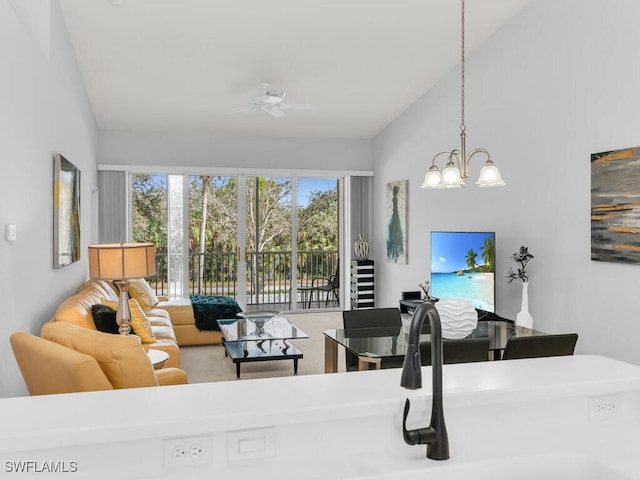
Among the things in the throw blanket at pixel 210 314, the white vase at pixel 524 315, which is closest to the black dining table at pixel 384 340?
the white vase at pixel 524 315

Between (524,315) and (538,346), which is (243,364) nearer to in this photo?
(524,315)

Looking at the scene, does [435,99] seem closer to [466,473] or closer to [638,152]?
[638,152]

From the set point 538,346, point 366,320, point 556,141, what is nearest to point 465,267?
point 556,141

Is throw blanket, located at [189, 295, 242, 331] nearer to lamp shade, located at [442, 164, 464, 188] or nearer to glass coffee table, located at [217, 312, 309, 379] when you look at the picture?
glass coffee table, located at [217, 312, 309, 379]

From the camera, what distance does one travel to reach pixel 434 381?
1.27 meters

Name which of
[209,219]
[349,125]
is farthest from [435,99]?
[209,219]

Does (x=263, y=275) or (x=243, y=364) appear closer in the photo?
(x=243, y=364)

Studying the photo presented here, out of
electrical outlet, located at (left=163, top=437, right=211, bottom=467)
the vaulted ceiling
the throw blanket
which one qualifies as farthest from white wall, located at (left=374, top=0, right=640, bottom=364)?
electrical outlet, located at (left=163, top=437, right=211, bottom=467)

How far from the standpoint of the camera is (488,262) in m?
4.93

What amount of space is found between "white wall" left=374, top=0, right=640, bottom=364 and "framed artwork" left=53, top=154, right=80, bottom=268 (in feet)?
12.6

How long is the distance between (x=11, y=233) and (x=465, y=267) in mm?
3857

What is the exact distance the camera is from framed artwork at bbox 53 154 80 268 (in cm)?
396

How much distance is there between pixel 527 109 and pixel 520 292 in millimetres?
1640

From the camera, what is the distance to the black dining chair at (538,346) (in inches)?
106
